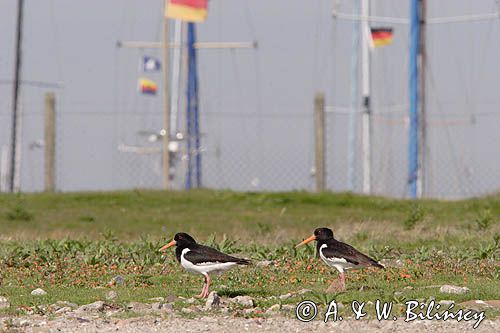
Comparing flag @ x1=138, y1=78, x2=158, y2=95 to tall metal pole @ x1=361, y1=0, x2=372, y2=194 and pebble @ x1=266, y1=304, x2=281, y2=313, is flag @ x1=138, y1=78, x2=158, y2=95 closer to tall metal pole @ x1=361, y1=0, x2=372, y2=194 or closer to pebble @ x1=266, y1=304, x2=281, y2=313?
tall metal pole @ x1=361, y1=0, x2=372, y2=194

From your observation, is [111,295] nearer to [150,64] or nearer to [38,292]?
[38,292]

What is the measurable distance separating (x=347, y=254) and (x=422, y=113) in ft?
73.5

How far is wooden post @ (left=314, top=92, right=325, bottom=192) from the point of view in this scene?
3225cm

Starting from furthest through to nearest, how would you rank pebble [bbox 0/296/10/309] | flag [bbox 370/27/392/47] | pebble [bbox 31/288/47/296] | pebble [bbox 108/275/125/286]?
flag [bbox 370/27/392/47] < pebble [bbox 108/275/125/286] < pebble [bbox 31/288/47/296] < pebble [bbox 0/296/10/309]

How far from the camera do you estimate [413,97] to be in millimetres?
35875

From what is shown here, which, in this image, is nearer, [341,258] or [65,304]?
[65,304]

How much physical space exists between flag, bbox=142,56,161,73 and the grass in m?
23.0

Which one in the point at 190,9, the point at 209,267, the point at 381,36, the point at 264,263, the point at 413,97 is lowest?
the point at 264,263

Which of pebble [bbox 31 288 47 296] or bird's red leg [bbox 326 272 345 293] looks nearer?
bird's red leg [bbox 326 272 345 293]

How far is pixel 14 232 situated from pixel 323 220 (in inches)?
260

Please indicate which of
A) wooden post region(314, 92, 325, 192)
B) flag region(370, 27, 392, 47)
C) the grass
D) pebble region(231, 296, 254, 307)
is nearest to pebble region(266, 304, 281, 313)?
the grass

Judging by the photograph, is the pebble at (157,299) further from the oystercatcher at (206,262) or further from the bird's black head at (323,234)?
the bird's black head at (323,234)

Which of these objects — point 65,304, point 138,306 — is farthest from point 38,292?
point 138,306

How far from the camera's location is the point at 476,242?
19781mm
